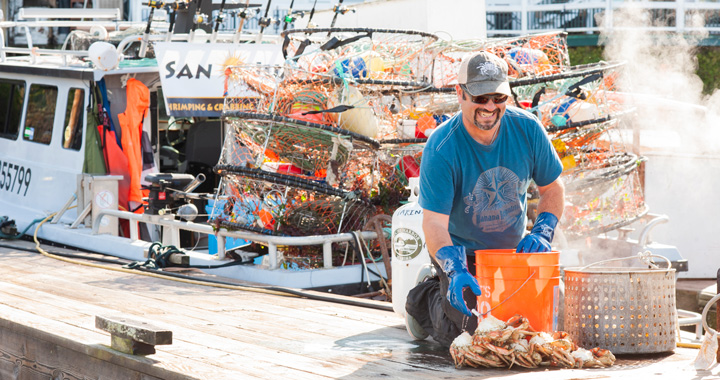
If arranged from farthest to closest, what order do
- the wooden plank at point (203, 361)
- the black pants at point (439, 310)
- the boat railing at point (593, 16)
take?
1. the boat railing at point (593, 16)
2. the black pants at point (439, 310)
3. the wooden plank at point (203, 361)

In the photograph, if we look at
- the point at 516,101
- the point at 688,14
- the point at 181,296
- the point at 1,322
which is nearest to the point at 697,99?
the point at 688,14

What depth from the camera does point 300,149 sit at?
25.7 feet

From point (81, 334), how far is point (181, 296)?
152cm

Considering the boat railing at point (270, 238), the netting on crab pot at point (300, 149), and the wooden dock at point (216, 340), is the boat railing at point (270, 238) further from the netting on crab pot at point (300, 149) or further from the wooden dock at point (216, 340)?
the wooden dock at point (216, 340)

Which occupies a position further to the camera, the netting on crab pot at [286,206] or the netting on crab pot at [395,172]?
the netting on crab pot at [395,172]

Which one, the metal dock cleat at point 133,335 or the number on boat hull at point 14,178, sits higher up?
the number on boat hull at point 14,178

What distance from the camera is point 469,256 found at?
457 cm

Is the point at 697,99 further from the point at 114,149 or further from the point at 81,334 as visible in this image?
the point at 81,334

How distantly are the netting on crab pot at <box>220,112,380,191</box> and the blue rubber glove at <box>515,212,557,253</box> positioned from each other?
3.22 m

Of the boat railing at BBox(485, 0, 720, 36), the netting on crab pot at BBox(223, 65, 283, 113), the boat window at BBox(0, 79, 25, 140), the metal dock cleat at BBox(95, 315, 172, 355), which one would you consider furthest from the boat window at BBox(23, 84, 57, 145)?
the boat railing at BBox(485, 0, 720, 36)

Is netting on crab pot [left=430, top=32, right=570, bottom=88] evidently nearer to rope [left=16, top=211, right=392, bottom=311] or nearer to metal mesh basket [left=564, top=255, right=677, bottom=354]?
rope [left=16, top=211, right=392, bottom=311]

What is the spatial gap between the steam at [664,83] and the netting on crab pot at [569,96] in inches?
16.6

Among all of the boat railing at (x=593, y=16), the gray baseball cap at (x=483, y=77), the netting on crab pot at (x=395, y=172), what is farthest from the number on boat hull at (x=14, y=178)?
the boat railing at (x=593, y=16)

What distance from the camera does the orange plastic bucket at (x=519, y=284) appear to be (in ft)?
13.4
